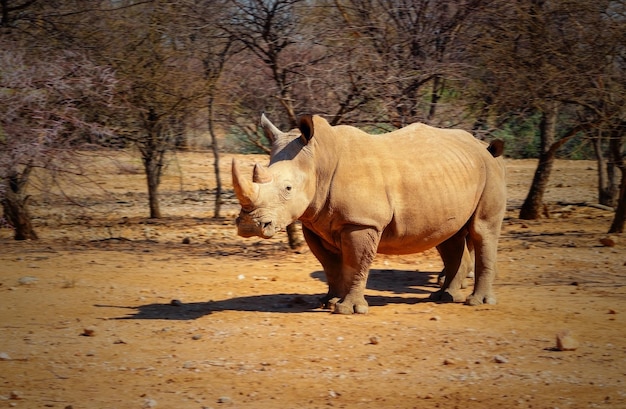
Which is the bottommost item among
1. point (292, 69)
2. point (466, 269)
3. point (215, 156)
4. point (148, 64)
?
point (466, 269)

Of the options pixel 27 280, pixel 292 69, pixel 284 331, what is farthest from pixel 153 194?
pixel 284 331

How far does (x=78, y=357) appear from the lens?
7105 millimetres

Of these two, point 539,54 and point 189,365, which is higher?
point 539,54

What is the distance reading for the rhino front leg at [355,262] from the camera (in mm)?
8320

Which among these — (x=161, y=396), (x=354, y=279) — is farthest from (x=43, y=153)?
(x=161, y=396)

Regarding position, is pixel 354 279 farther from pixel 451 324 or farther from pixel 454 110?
pixel 454 110

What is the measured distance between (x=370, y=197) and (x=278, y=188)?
0.98m

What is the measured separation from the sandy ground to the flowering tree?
1.37 metres

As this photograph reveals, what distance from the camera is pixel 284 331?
25.7ft

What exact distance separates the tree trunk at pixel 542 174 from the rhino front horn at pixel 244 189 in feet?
28.0

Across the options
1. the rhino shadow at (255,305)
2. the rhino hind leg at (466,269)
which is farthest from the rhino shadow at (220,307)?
the rhino hind leg at (466,269)

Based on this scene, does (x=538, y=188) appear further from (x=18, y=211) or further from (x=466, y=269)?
(x=18, y=211)

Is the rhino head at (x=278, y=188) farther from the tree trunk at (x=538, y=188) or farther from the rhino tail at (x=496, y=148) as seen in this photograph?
the tree trunk at (x=538, y=188)

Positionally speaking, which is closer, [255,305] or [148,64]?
Result: [255,305]
